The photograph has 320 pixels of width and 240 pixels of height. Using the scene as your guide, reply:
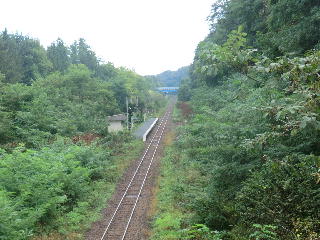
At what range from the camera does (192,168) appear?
23.1 metres

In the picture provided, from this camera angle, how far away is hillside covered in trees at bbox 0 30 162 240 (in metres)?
14.5

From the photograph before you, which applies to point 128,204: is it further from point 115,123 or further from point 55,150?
point 115,123

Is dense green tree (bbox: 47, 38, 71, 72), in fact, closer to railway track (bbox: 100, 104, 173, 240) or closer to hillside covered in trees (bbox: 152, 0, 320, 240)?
railway track (bbox: 100, 104, 173, 240)

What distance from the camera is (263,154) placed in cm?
1122

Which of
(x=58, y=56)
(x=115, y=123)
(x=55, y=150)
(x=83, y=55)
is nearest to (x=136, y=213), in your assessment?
(x=55, y=150)

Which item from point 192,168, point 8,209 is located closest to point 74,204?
point 8,209

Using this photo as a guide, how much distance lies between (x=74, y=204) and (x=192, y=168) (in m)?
8.89

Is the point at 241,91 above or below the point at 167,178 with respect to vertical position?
above

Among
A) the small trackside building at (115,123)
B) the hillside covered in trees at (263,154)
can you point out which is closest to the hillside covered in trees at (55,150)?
the small trackside building at (115,123)

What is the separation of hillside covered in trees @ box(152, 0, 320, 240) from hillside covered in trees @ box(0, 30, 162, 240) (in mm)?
4520

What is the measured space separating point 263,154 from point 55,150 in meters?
16.8

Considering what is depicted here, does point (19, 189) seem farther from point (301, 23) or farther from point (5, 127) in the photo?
point (301, 23)

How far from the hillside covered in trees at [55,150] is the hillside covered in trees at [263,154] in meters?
4.52

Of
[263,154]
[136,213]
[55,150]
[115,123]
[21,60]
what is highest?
[21,60]
